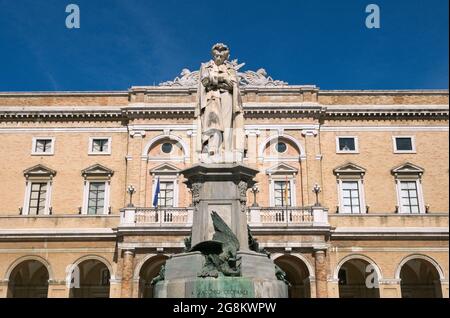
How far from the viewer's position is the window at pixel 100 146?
110 ft

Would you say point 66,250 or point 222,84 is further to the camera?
point 66,250

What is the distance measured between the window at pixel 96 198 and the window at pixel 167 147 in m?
4.18

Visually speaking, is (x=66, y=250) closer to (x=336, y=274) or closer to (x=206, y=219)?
(x=336, y=274)

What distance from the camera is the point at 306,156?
3272 centimetres

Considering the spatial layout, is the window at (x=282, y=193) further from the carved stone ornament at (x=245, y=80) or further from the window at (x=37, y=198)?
the window at (x=37, y=198)

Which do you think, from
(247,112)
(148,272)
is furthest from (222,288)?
(247,112)

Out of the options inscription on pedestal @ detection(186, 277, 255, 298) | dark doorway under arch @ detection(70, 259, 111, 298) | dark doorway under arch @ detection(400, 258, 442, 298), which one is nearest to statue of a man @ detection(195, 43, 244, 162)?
inscription on pedestal @ detection(186, 277, 255, 298)

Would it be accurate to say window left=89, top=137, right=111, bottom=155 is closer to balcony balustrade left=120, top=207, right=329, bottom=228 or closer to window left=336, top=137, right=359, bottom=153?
balcony balustrade left=120, top=207, right=329, bottom=228

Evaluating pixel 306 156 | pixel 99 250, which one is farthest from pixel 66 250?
pixel 306 156

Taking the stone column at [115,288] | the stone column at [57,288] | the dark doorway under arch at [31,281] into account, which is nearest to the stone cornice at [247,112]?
the dark doorway under arch at [31,281]

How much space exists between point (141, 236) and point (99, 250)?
3.32 metres

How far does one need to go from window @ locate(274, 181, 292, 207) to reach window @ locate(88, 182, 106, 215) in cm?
1031

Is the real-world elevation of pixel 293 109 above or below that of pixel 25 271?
above

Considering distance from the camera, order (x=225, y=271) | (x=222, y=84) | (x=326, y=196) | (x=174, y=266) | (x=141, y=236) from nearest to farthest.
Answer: (x=225, y=271) → (x=174, y=266) → (x=222, y=84) → (x=141, y=236) → (x=326, y=196)
